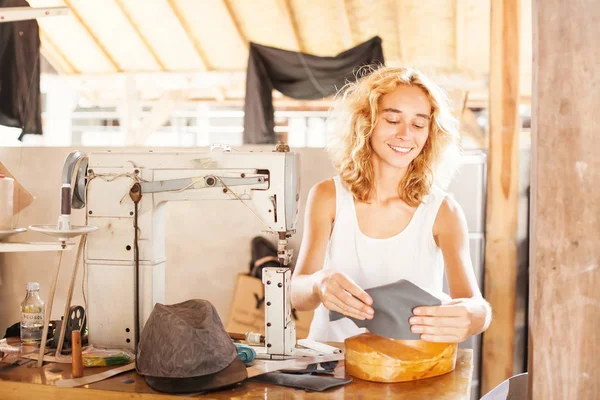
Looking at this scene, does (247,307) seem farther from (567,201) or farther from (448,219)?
(567,201)

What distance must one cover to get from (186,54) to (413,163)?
1994 millimetres

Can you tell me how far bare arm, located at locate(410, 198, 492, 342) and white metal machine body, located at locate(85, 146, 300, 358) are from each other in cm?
39

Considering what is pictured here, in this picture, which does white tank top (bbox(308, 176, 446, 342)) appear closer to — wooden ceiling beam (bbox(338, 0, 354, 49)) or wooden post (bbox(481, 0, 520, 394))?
wooden post (bbox(481, 0, 520, 394))

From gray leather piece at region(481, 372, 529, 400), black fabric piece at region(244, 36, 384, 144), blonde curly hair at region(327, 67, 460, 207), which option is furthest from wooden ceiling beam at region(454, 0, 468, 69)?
gray leather piece at region(481, 372, 529, 400)

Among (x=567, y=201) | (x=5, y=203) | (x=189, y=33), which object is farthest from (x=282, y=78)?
(x=567, y=201)

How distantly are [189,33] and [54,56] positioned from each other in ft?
2.77

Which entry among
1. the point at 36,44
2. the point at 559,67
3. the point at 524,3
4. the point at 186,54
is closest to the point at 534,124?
the point at 559,67

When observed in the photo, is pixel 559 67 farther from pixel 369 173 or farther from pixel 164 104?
pixel 164 104

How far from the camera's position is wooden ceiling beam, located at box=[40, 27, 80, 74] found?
12.5 feet

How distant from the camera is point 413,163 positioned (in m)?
2.21

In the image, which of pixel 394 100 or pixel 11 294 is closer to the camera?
pixel 394 100

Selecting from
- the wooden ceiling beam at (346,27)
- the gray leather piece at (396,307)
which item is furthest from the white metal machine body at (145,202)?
the wooden ceiling beam at (346,27)

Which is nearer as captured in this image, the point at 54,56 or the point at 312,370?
the point at 312,370

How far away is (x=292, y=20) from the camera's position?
3.57 metres
